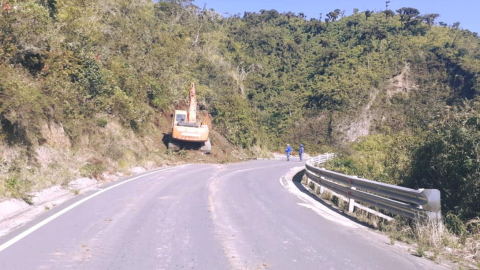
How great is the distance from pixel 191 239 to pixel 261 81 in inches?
2604

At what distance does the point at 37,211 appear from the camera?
9.39 metres

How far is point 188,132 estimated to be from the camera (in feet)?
94.8

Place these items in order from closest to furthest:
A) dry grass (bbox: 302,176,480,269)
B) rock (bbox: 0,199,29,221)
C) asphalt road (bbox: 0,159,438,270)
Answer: asphalt road (bbox: 0,159,438,270) → dry grass (bbox: 302,176,480,269) → rock (bbox: 0,199,29,221)

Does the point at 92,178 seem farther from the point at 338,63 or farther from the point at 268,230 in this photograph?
the point at 338,63

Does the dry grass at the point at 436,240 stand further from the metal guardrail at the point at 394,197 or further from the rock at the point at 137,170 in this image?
the rock at the point at 137,170

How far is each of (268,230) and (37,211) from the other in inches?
206

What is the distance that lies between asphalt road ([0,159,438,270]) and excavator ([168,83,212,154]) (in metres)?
17.5

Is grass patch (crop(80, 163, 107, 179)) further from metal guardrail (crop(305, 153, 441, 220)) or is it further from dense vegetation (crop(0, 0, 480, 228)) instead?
metal guardrail (crop(305, 153, 441, 220))

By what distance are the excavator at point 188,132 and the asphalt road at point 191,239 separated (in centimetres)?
1749

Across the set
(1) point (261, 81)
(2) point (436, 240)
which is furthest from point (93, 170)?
(1) point (261, 81)

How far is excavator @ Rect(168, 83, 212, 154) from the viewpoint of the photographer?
94.5 ft

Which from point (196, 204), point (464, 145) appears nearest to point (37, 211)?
point (196, 204)

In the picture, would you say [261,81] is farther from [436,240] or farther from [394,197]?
[436,240]

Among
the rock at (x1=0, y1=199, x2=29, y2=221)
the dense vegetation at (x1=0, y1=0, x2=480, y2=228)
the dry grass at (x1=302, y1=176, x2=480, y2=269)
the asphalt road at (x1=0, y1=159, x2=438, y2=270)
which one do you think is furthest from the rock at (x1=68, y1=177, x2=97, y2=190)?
the dry grass at (x1=302, y1=176, x2=480, y2=269)
